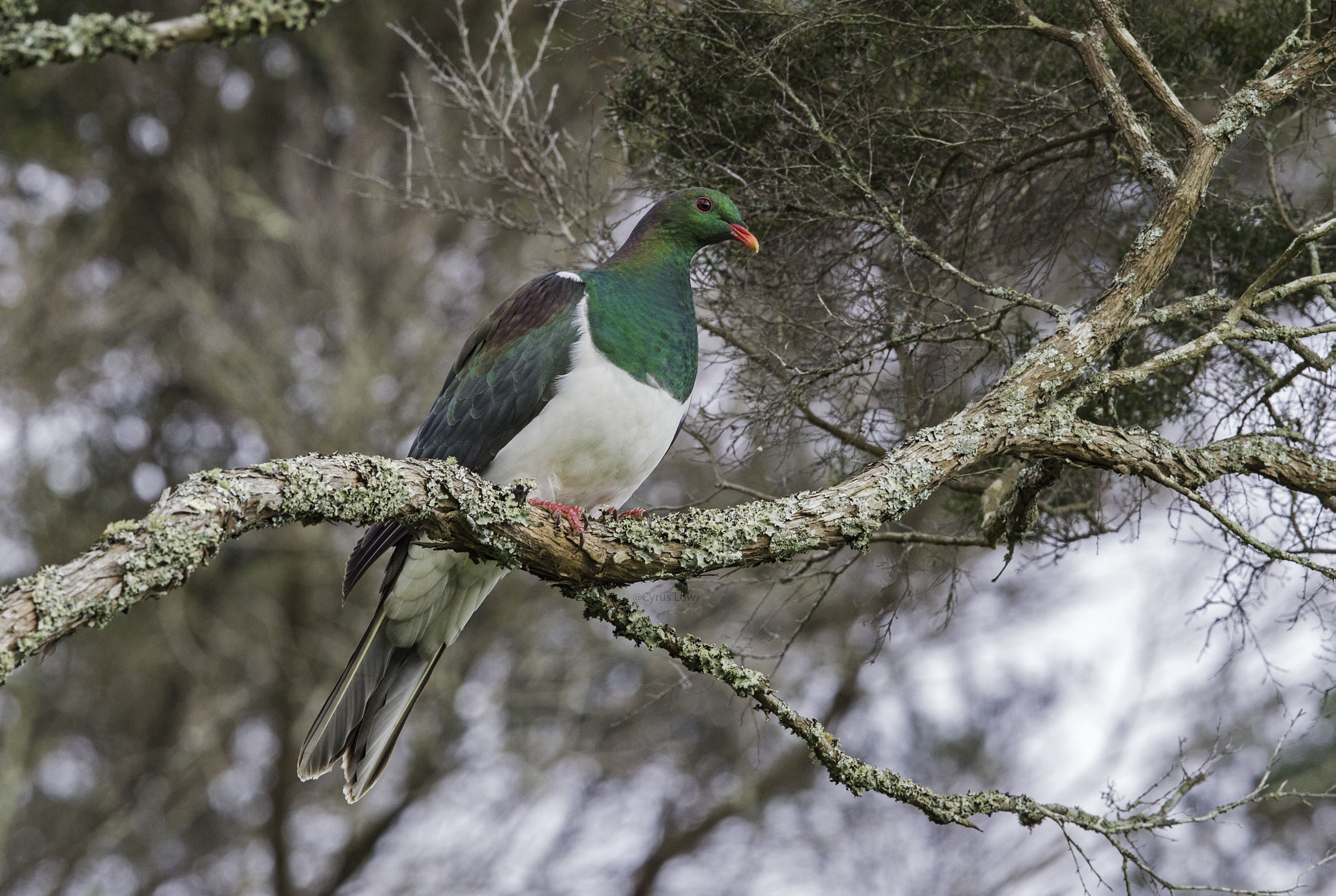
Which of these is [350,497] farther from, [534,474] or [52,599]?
[534,474]

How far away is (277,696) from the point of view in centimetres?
720

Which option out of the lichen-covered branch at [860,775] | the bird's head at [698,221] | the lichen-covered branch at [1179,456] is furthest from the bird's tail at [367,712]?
the lichen-covered branch at [1179,456]

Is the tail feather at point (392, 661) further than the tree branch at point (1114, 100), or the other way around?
the tail feather at point (392, 661)

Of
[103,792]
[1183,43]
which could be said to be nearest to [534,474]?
[1183,43]

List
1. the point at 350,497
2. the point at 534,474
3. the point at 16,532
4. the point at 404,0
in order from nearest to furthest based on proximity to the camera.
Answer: the point at 350,497
the point at 534,474
the point at 16,532
the point at 404,0

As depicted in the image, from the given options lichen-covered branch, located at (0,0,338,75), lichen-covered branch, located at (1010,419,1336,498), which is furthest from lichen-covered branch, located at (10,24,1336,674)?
lichen-covered branch, located at (0,0,338,75)

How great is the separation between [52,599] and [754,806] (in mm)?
5973

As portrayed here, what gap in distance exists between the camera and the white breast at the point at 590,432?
10.4 ft

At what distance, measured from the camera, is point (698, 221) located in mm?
3398

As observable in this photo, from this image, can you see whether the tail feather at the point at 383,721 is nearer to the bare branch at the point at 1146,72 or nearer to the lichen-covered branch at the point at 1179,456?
the lichen-covered branch at the point at 1179,456

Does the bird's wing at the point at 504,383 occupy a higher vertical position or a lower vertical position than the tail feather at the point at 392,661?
higher

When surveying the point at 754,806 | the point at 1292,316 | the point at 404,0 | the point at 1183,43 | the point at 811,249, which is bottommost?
the point at 754,806

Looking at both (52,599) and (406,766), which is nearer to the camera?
(52,599)

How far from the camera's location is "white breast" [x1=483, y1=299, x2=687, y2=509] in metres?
3.18
